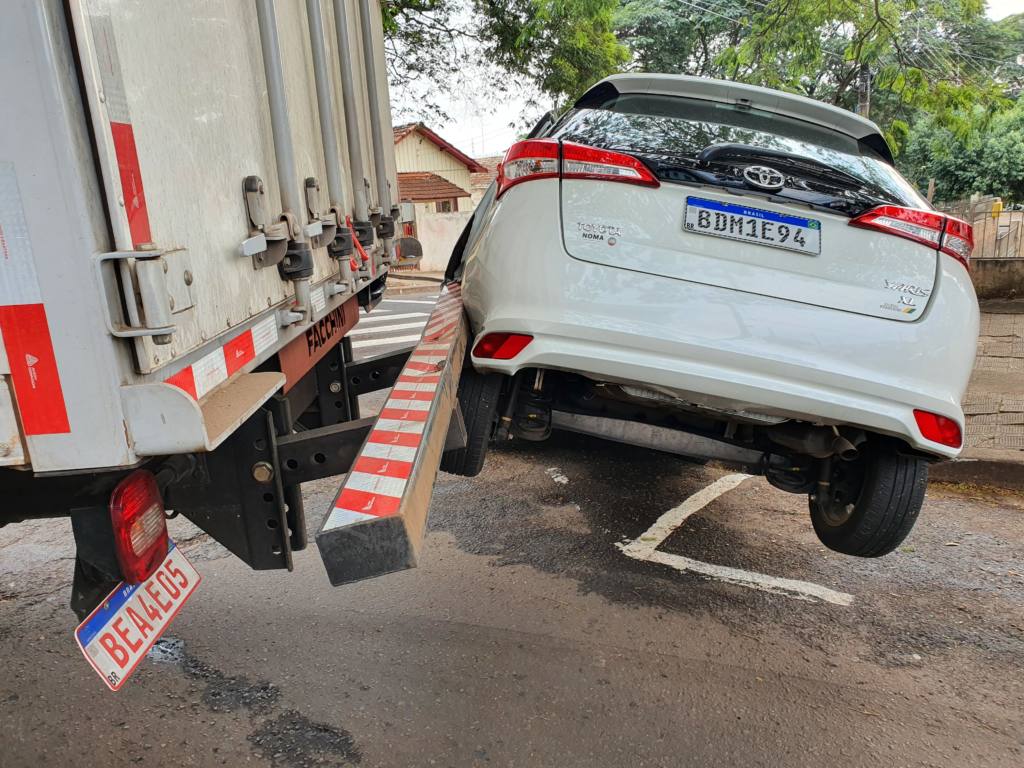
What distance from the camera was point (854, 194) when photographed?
97.3 inches

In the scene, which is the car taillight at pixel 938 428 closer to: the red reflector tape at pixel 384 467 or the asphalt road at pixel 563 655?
the asphalt road at pixel 563 655

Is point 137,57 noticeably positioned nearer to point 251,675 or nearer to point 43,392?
point 43,392

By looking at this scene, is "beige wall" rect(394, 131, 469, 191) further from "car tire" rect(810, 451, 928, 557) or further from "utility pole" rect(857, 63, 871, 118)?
"car tire" rect(810, 451, 928, 557)

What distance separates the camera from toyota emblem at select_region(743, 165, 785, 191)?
2.42 meters

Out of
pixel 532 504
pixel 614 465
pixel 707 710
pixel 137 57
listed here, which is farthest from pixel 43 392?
pixel 614 465

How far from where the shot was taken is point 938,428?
2.40 meters

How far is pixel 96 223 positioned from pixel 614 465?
3977 millimetres

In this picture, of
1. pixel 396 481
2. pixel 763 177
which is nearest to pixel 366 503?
pixel 396 481

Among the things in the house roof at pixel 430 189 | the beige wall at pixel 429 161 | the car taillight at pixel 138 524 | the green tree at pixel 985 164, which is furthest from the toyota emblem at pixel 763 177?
the beige wall at pixel 429 161

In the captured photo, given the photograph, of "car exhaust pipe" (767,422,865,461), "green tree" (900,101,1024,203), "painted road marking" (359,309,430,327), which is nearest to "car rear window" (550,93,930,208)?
"car exhaust pipe" (767,422,865,461)

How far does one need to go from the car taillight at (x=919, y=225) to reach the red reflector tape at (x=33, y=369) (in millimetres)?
2387

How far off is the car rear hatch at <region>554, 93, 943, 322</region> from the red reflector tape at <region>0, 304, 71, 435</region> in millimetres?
1638

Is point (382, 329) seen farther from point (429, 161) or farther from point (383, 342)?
point (429, 161)

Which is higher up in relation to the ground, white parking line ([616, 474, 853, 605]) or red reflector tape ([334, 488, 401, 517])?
red reflector tape ([334, 488, 401, 517])
